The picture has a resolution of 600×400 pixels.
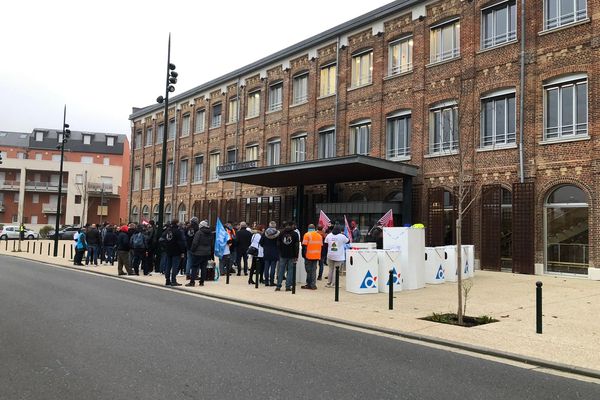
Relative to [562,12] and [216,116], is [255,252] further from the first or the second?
[216,116]

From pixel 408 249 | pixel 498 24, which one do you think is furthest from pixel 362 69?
pixel 408 249

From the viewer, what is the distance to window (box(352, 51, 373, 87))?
24.6 meters

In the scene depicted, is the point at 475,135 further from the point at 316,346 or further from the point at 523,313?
the point at 316,346

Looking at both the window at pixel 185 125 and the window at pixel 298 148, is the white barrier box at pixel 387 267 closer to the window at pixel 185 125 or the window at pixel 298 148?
the window at pixel 298 148

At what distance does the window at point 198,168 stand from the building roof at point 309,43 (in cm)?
501

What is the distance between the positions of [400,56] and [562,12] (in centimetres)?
720

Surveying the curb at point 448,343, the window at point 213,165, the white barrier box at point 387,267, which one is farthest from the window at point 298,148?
the curb at point 448,343

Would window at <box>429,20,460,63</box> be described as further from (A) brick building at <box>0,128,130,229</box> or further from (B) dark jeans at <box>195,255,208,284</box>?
(A) brick building at <box>0,128,130,229</box>

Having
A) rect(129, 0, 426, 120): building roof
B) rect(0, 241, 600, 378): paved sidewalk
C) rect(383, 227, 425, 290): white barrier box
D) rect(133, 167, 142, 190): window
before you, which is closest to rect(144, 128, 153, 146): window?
rect(133, 167, 142, 190): window

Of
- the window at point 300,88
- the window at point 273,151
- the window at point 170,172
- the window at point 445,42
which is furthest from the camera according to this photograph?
the window at point 170,172

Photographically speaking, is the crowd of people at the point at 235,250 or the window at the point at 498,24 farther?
the window at the point at 498,24

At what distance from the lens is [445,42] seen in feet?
70.6

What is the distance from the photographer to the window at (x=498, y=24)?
19.2 metres

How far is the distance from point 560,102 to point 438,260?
7710 millimetres
